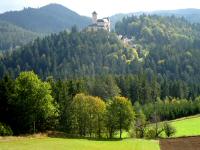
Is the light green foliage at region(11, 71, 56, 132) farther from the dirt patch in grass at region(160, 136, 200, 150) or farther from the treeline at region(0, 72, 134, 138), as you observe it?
the dirt patch in grass at region(160, 136, 200, 150)

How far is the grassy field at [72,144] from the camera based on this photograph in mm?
60656

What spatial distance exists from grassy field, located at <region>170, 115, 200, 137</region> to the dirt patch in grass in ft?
48.7

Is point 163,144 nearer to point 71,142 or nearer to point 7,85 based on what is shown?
point 71,142

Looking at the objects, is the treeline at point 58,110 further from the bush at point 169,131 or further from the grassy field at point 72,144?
the grassy field at point 72,144

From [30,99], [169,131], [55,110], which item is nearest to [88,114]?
[55,110]

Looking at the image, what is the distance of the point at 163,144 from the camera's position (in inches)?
2820

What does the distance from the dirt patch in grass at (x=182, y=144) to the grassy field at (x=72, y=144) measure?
1.30 m

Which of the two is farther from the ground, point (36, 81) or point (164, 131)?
point (36, 81)

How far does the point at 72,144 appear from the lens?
2608 inches

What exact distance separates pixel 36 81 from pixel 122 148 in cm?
2139

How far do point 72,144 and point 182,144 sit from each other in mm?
16490

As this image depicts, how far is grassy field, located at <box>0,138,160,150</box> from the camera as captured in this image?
199 ft

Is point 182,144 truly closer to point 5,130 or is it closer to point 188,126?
point 5,130

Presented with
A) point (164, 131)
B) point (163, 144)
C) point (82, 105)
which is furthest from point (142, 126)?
point (163, 144)
